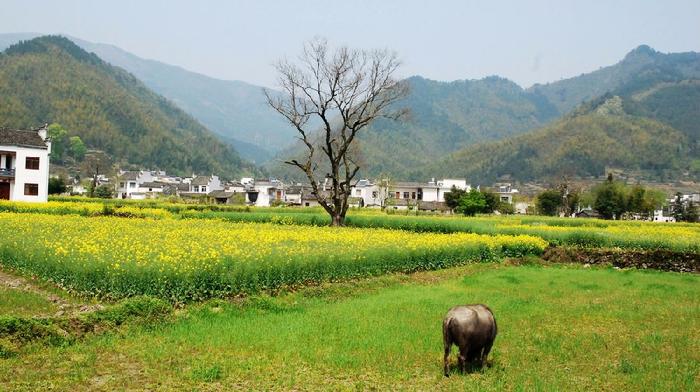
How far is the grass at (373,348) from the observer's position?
31.5 feet

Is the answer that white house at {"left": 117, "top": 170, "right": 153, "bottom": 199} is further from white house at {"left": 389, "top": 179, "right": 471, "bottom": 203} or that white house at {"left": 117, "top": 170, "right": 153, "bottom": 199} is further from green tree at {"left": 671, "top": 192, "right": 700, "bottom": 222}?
green tree at {"left": 671, "top": 192, "right": 700, "bottom": 222}

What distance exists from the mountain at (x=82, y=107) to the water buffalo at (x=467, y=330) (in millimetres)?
142664

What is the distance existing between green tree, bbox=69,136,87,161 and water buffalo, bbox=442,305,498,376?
14880 centimetres

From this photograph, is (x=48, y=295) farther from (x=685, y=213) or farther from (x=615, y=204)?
(x=685, y=213)

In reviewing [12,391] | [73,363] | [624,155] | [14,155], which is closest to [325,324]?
[73,363]

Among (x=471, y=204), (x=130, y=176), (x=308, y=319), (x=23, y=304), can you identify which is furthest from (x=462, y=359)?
(x=130, y=176)

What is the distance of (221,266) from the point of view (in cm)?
1583

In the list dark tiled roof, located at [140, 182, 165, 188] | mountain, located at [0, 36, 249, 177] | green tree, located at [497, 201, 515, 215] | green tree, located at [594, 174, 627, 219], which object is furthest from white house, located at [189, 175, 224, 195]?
green tree, located at [594, 174, 627, 219]

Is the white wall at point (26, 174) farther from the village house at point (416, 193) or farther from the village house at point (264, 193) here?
the village house at point (416, 193)

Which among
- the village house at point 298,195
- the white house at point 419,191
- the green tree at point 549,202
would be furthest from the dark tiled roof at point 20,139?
the white house at point 419,191

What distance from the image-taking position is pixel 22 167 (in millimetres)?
57062

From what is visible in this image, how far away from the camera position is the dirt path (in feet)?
44.3

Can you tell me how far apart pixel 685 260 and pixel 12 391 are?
90.0ft

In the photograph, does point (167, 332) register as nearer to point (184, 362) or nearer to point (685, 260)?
point (184, 362)
